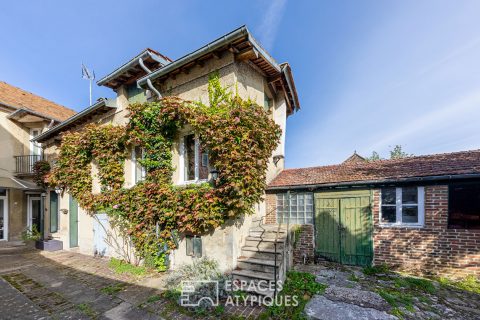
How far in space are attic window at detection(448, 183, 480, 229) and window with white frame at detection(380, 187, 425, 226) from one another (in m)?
0.65

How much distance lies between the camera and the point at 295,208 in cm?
825

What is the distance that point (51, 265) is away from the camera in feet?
27.0

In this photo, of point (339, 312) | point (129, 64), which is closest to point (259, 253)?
point (339, 312)

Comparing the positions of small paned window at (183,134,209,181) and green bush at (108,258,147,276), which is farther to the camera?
small paned window at (183,134,209,181)

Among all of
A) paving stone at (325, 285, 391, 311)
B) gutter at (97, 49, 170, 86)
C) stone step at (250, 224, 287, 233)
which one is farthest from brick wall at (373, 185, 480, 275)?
gutter at (97, 49, 170, 86)

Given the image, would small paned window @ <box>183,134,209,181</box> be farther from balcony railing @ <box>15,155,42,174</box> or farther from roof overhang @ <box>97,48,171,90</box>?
balcony railing @ <box>15,155,42,174</box>

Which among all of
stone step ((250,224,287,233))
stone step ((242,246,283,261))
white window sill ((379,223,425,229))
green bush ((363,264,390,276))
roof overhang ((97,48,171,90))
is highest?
roof overhang ((97,48,171,90))

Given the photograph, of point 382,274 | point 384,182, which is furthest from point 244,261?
point 384,182

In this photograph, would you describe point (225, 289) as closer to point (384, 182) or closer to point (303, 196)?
point (303, 196)

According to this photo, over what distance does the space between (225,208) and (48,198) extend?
1312 centimetres

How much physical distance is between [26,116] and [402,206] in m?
20.5

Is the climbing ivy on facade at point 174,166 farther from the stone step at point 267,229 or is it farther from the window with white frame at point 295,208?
the window with white frame at point 295,208

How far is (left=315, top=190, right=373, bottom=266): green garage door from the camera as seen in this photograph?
711 cm

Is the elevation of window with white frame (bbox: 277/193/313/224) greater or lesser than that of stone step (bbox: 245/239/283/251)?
greater
